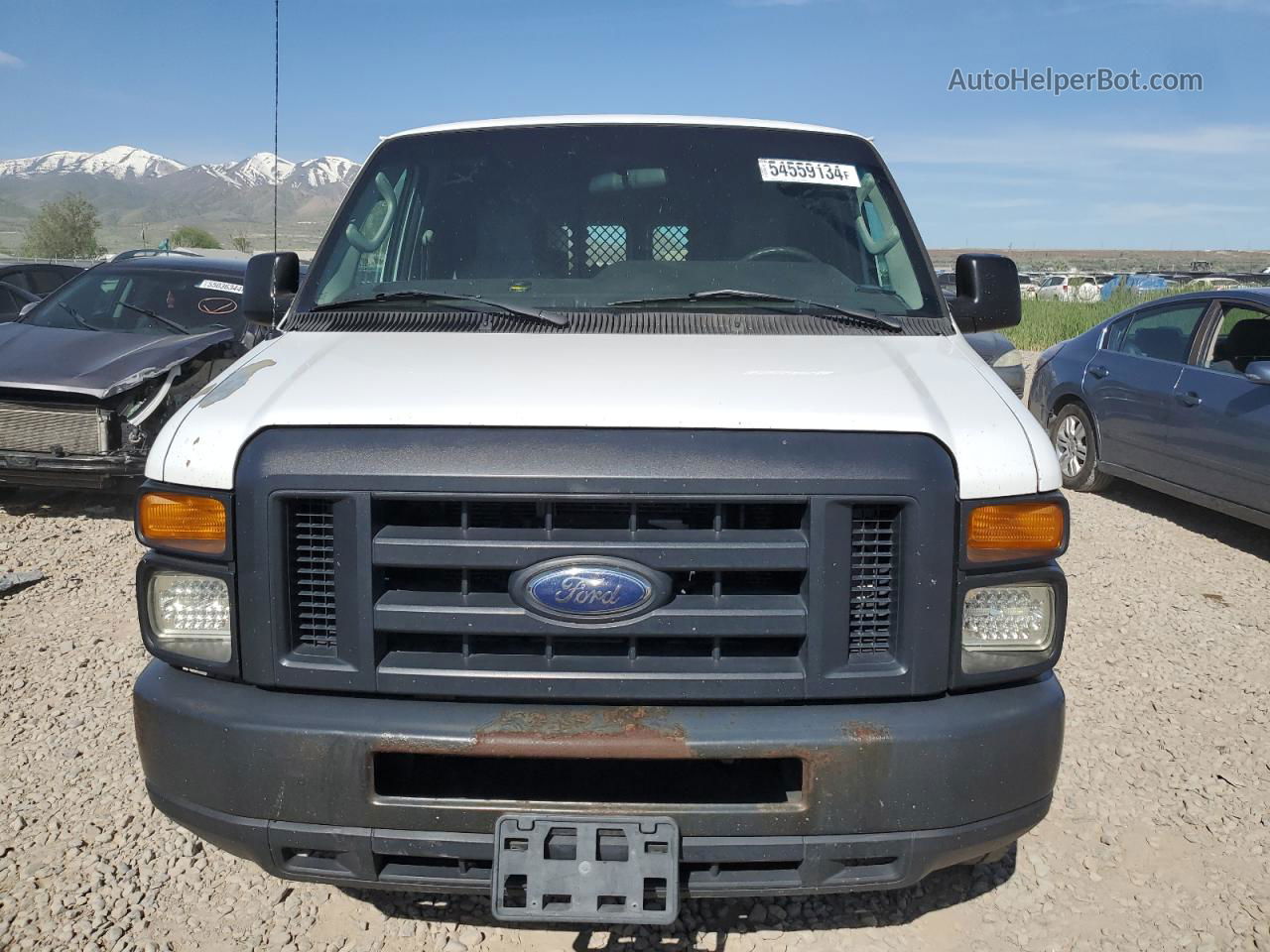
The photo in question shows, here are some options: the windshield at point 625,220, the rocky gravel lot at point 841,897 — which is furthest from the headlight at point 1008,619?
the windshield at point 625,220

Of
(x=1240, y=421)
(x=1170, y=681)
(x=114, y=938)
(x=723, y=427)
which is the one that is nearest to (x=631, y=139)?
(x=723, y=427)

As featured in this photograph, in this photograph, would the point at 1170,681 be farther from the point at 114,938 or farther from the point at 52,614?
the point at 52,614

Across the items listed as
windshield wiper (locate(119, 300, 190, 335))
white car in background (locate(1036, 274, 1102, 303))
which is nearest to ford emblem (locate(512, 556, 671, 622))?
windshield wiper (locate(119, 300, 190, 335))

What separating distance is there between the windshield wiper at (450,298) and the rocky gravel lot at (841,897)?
167 centimetres

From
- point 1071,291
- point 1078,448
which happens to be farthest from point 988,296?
point 1071,291

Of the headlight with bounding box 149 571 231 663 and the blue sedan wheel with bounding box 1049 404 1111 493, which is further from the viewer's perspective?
the blue sedan wheel with bounding box 1049 404 1111 493

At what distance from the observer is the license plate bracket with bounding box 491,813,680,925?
7.69 feet

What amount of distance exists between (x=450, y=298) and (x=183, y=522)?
43.0 inches

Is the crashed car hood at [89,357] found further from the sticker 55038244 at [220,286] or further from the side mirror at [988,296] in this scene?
the side mirror at [988,296]

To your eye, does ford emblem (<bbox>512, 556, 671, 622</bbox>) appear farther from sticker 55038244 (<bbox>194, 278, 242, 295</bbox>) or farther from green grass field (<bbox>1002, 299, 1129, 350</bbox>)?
green grass field (<bbox>1002, 299, 1129, 350</bbox>)

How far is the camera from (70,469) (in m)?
7.17

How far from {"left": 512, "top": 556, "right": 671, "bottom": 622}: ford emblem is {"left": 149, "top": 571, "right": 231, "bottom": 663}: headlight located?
741 millimetres

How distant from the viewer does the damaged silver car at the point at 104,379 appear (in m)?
7.17

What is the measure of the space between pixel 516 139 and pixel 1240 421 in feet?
17.2
